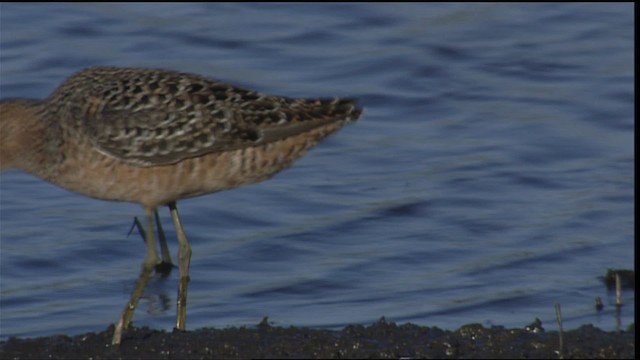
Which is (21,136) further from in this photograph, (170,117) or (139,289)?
(139,289)

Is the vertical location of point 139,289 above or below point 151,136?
below

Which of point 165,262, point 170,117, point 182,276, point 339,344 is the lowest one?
point 165,262

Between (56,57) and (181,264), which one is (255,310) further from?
(56,57)

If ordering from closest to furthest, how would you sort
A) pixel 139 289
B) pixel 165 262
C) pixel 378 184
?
1. pixel 139 289
2. pixel 165 262
3. pixel 378 184

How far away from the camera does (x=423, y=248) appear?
1090cm

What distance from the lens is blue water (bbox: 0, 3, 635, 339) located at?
32.5 feet

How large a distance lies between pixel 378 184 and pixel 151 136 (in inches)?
146

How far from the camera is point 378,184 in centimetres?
1219

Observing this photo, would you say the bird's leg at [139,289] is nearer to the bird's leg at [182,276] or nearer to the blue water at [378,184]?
the bird's leg at [182,276]

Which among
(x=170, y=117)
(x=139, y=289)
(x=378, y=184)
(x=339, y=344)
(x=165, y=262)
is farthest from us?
(x=378, y=184)

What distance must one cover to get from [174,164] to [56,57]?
6340mm

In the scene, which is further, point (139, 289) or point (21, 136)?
point (21, 136)

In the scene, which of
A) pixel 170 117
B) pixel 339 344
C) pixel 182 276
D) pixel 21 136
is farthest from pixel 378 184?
pixel 339 344

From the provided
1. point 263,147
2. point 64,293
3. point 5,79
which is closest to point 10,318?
point 64,293
